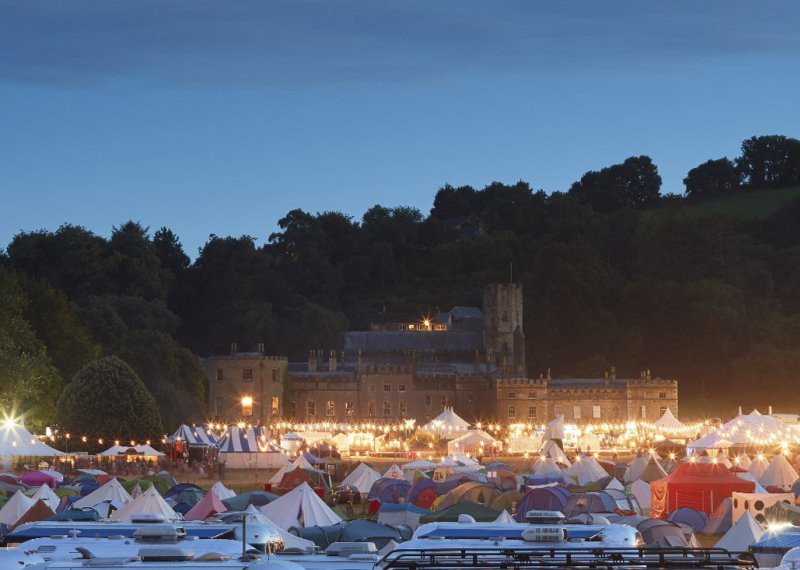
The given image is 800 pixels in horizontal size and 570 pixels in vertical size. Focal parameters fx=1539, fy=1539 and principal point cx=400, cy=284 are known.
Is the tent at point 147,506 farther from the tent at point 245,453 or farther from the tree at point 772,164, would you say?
the tree at point 772,164

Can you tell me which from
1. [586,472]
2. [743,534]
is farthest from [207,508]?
[586,472]

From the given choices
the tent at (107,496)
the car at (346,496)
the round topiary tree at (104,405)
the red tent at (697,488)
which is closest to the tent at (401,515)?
the tent at (107,496)

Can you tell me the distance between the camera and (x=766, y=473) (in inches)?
1606

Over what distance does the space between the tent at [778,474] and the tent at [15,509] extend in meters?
19.6

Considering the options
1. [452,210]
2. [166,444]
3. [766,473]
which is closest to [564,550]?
[766,473]

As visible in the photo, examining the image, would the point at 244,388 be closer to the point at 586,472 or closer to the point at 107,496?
the point at 586,472

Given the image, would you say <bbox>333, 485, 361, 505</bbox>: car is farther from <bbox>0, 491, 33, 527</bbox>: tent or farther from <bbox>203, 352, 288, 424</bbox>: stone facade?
<bbox>203, 352, 288, 424</bbox>: stone facade

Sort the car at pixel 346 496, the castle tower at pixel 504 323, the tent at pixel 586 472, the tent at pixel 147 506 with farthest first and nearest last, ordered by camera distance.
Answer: the castle tower at pixel 504 323
the tent at pixel 586 472
the car at pixel 346 496
the tent at pixel 147 506

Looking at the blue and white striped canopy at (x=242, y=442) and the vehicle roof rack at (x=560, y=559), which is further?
the blue and white striped canopy at (x=242, y=442)

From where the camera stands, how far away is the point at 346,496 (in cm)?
4012

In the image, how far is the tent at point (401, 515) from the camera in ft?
101

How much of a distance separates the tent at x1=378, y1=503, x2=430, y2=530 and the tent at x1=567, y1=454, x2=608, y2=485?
1199cm

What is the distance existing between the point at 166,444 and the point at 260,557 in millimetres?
45306

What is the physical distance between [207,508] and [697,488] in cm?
1067
